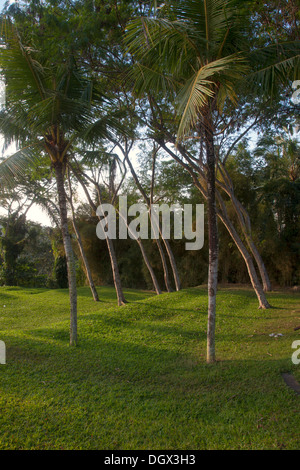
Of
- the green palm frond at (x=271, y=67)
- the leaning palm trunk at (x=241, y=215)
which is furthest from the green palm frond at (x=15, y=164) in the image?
the leaning palm trunk at (x=241, y=215)

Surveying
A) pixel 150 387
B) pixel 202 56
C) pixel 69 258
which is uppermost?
pixel 202 56

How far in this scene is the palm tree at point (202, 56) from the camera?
4352mm

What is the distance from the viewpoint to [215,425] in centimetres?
324

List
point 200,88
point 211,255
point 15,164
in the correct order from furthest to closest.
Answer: point 15,164 → point 211,255 → point 200,88

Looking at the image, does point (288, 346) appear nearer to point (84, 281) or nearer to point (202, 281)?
point (202, 281)

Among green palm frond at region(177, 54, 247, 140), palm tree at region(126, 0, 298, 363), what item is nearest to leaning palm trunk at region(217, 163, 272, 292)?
palm tree at region(126, 0, 298, 363)

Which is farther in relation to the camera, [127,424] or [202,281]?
[202,281]

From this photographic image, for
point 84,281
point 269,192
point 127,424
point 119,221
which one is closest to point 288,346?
point 127,424

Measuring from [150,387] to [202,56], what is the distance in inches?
181

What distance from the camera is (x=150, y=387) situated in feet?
14.3

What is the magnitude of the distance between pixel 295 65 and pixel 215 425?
196 inches

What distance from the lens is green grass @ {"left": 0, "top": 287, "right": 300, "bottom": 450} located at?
310cm

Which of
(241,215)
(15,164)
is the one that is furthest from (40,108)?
(241,215)

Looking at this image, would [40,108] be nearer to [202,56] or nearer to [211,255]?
[202,56]
